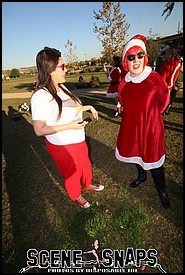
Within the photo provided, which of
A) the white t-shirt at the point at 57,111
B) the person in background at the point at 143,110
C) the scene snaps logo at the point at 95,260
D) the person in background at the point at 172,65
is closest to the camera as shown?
the white t-shirt at the point at 57,111

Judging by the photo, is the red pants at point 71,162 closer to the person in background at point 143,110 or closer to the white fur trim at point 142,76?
the person in background at point 143,110

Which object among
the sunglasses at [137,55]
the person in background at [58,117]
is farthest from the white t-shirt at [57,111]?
the sunglasses at [137,55]

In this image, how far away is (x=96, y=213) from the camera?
263cm

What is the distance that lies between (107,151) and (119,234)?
7.41ft

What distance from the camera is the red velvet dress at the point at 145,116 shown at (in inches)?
84.7

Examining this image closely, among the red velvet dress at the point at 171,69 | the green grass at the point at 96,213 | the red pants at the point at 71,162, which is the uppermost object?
the red velvet dress at the point at 171,69

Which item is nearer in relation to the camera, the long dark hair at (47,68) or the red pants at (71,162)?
the long dark hair at (47,68)

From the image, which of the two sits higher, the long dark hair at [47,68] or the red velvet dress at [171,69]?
the red velvet dress at [171,69]

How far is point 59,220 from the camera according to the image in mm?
2654

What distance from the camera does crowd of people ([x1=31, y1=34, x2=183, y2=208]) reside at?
1.86 m

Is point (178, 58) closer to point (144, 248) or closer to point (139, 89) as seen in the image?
point (139, 89)

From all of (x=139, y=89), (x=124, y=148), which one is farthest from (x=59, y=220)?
(x=139, y=89)

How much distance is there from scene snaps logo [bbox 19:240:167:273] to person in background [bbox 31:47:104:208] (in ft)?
2.53

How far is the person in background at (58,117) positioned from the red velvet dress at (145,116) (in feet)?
1.92
